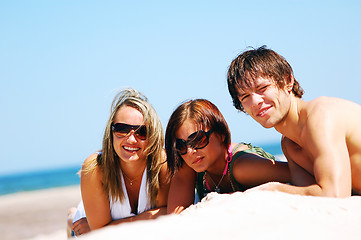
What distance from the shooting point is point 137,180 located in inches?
198

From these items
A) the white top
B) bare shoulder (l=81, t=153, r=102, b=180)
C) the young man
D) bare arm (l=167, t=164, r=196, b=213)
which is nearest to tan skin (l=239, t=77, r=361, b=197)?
the young man

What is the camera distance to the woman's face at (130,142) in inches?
183

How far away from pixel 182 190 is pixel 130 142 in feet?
2.70

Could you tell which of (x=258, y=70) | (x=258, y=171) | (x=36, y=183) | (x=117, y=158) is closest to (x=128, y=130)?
(x=117, y=158)

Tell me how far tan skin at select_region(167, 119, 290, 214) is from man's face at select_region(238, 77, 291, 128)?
1.78 ft

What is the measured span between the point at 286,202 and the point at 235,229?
618mm

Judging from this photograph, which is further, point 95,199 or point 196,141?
point 95,199

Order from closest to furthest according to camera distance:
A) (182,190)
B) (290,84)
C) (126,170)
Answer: (290,84) < (182,190) < (126,170)

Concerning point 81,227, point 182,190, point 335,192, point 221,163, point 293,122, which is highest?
point 293,122

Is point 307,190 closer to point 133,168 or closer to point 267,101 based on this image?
point 267,101

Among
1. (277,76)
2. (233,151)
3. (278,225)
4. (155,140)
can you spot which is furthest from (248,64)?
(278,225)

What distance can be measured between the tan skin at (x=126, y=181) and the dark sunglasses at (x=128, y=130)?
4cm

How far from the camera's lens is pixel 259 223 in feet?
7.32

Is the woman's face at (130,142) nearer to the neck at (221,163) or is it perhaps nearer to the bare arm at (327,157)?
the neck at (221,163)
